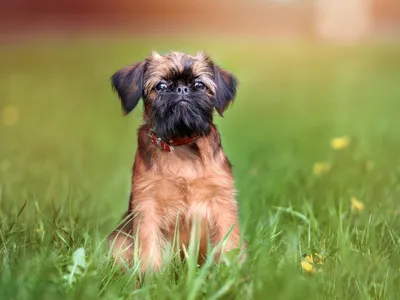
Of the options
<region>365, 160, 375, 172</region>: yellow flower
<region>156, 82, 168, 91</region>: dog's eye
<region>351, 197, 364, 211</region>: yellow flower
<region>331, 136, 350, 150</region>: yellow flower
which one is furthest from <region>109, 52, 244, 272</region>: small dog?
<region>331, 136, 350, 150</region>: yellow flower

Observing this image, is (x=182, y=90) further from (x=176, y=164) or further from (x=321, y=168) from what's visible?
(x=321, y=168)

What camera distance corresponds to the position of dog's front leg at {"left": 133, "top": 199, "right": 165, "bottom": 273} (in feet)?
12.2

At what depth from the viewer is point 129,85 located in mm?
3857

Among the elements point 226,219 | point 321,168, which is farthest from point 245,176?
point 226,219

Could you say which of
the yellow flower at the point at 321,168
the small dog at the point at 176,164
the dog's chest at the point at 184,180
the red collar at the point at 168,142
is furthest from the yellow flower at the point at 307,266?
the yellow flower at the point at 321,168

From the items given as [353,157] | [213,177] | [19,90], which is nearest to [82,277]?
[213,177]

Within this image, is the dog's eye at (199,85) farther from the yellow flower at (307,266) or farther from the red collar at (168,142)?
the yellow flower at (307,266)

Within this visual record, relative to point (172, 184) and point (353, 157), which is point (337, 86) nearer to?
point (353, 157)

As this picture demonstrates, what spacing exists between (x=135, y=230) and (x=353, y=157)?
270 cm

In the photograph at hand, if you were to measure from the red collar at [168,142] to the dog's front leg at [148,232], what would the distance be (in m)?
0.27

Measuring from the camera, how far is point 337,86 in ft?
28.2

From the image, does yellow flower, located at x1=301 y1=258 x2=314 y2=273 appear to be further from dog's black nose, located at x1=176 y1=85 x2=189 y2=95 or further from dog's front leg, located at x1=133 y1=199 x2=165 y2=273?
dog's black nose, located at x1=176 y1=85 x2=189 y2=95

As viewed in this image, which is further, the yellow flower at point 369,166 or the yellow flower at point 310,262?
the yellow flower at point 369,166

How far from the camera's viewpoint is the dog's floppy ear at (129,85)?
3824 millimetres
